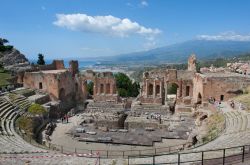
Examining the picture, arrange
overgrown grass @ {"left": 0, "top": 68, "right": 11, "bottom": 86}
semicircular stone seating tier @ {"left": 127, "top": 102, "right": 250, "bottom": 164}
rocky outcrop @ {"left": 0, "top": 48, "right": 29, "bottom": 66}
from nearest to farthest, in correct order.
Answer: semicircular stone seating tier @ {"left": 127, "top": 102, "right": 250, "bottom": 164}, overgrown grass @ {"left": 0, "top": 68, "right": 11, "bottom": 86}, rocky outcrop @ {"left": 0, "top": 48, "right": 29, "bottom": 66}

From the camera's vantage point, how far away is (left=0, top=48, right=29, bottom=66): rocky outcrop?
210ft

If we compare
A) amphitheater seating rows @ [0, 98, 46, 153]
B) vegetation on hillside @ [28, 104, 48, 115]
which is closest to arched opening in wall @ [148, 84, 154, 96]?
vegetation on hillside @ [28, 104, 48, 115]

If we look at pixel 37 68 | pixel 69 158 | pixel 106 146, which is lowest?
pixel 106 146

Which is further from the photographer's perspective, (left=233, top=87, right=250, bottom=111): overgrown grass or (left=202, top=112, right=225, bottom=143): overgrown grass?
(left=233, top=87, right=250, bottom=111): overgrown grass

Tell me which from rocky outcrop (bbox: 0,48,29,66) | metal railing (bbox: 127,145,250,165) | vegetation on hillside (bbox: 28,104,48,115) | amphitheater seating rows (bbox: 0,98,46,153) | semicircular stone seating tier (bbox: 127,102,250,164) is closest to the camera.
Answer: metal railing (bbox: 127,145,250,165)

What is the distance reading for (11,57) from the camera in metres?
65.1

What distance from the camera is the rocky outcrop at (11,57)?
2522 inches

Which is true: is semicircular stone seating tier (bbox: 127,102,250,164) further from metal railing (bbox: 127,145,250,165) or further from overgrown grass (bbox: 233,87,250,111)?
overgrown grass (bbox: 233,87,250,111)

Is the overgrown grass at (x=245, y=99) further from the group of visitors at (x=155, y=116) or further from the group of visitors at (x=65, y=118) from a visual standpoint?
the group of visitors at (x=65, y=118)

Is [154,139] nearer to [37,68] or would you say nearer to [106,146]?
[106,146]

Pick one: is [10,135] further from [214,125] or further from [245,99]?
[245,99]

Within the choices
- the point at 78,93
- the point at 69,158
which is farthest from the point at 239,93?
the point at 69,158

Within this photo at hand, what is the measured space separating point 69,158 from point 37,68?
114 feet

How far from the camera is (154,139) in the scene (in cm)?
3350
